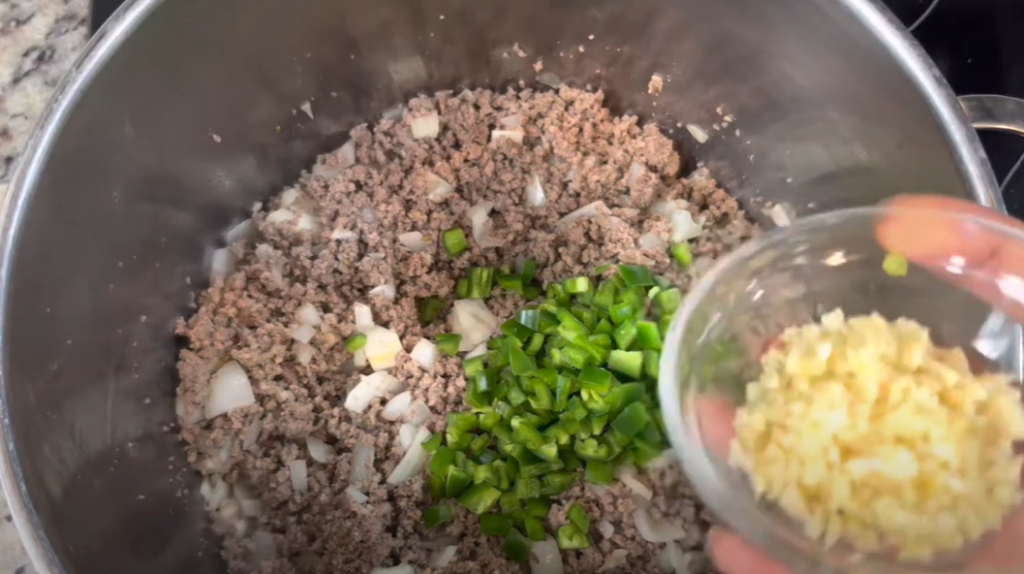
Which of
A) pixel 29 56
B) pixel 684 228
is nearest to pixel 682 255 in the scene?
pixel 684 228

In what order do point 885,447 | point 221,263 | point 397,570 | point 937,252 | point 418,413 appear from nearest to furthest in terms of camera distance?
point 885,447 → point 937,252 → point 397,570 → point 418,413 → point 221,263

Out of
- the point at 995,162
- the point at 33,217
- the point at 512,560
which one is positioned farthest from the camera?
the point at 995,162

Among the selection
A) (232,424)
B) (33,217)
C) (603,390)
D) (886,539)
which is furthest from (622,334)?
(33,217)

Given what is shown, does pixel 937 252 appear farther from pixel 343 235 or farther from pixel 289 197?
pixel 289 197

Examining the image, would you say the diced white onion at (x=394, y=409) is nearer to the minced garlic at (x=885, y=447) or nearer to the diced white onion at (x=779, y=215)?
the minced garlic at (x=885, y=447)

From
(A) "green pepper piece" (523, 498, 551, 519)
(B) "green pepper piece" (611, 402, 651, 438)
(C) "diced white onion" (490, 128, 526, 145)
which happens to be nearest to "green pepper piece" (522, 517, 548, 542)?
(A) "green pepper piece" (523, 498, 551, 519)

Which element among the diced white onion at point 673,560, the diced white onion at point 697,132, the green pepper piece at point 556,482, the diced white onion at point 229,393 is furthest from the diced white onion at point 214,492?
the diced white onion at point 697,132

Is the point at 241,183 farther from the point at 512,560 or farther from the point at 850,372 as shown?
the point at 850,372
